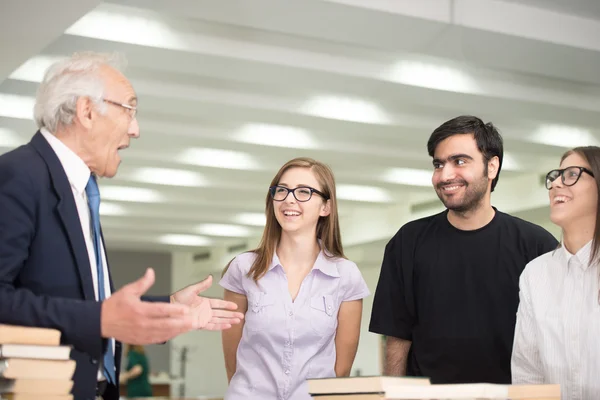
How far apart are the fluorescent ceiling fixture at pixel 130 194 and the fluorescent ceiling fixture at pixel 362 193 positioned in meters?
2.68

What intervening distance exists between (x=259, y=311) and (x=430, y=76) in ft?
15.0

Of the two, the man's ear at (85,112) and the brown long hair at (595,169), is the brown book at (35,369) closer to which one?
the man's ear at (85,112)

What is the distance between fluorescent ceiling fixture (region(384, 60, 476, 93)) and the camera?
23.3 feet

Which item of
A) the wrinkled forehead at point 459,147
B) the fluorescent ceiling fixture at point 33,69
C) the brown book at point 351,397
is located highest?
the fluorescent ceiling fixture at point 33,69

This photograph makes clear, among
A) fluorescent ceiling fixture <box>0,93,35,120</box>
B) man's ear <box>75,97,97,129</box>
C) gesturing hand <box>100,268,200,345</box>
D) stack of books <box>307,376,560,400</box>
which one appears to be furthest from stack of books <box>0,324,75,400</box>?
fluorescent ceiling fixture <box>0,93,35,120</box>

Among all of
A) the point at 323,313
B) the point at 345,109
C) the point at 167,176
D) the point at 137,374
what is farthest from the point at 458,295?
the point at 167,176

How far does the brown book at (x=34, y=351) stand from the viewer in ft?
5.61

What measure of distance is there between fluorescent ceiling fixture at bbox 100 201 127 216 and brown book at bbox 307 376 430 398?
1140 centimetres

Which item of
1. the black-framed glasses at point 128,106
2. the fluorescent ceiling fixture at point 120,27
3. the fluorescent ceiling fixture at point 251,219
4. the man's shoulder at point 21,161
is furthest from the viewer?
the fluorescent ceiling fixture at point 251,219

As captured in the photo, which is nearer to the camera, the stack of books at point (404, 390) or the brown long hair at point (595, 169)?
the stack of books at point (404, 390)

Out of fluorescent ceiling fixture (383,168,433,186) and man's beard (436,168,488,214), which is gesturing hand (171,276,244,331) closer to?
man's beard (436,168,488,214)

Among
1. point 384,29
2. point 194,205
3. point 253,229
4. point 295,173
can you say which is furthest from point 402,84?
point 253,229

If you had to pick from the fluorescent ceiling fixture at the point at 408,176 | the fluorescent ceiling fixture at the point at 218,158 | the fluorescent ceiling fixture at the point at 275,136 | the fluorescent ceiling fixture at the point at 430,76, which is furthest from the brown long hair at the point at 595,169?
the fluorescent ceiling fixture at the point at 408,176

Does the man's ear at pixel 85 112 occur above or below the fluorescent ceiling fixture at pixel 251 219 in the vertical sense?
below
